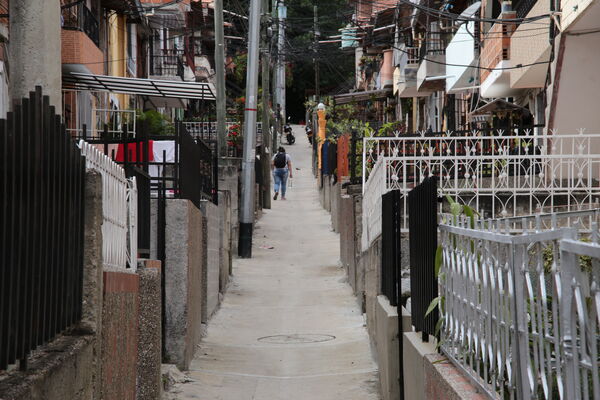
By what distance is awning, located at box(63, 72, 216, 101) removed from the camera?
21562 millimetres

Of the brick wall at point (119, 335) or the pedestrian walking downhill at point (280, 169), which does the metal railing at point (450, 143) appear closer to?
the brick wall at point (119, 335)

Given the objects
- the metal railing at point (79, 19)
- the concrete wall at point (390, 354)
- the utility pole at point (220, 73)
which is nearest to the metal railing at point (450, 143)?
the concrete wall at point (390, 354)

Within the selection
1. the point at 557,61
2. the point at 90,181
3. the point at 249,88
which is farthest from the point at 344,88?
the point at 90,181

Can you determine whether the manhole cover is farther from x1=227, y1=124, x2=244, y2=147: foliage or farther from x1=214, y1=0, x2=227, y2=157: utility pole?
x1=227, y1=124, x2=244, y2=147: foliage

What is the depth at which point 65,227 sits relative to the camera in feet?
17.0

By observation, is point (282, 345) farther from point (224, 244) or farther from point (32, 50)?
point (32, 50)

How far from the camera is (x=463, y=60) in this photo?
28.2 meters

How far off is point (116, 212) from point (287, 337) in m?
6.78

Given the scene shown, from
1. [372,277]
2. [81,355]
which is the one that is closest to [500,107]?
[372,277]

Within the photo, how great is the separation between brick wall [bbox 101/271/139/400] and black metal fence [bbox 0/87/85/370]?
73 centimetres

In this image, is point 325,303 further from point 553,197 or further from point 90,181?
point 90,181

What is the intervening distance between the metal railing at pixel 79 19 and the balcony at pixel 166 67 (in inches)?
549

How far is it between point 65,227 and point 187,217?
6.29 m

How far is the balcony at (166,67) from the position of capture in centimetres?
3831
